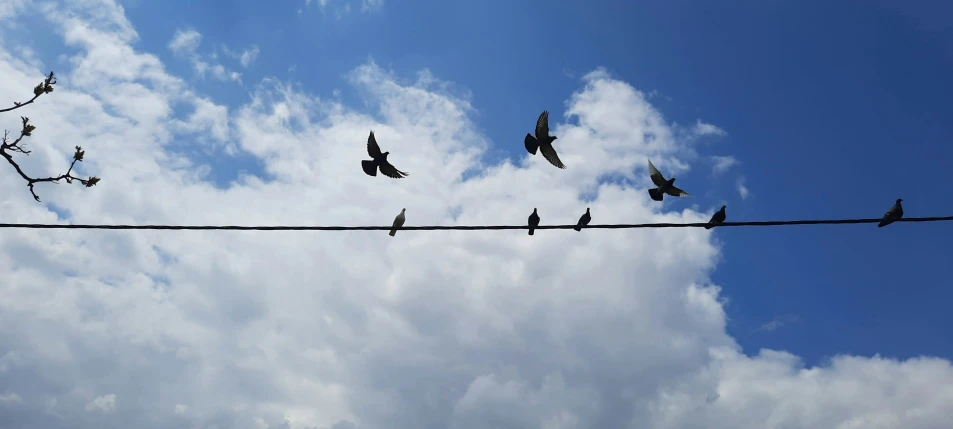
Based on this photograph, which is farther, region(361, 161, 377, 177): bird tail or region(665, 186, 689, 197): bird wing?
region(665, 186, 689, 197): bird wing

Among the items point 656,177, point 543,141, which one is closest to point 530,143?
point 543,141

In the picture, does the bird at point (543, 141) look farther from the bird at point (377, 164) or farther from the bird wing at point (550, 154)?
the bird at point (377, 164)

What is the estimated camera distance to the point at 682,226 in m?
8.19

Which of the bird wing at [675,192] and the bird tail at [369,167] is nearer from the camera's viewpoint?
the bird tail at [369,167]

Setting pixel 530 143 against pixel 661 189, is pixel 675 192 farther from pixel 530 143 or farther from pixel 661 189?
pixel 530 143

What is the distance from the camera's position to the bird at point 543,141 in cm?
1174

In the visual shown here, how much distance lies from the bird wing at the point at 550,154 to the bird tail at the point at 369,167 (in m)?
3.08

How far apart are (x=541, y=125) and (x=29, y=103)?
8228 mm

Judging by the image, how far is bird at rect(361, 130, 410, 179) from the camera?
11.2 metres

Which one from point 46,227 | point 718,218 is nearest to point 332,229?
point 46,227

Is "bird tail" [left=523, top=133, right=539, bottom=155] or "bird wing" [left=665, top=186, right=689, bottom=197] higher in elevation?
"bird tail" [left=523, top=133, right=539, bottom=155]

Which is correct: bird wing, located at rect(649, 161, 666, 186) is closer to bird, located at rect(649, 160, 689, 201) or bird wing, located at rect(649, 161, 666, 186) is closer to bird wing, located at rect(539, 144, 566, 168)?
bird, located at rect(649, 160, 689, 201)

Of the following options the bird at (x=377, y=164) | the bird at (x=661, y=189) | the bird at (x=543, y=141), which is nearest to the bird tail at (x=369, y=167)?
the bird at (x=377, y=164)

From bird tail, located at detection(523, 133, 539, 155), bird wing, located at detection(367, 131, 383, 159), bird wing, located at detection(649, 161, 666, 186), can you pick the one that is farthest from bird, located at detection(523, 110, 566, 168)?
bird wing, located at detection(367, 131, 383, 159)
